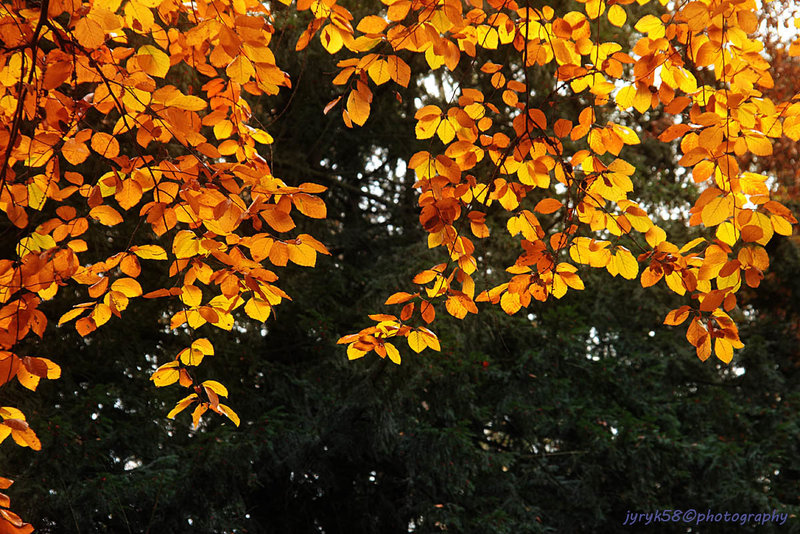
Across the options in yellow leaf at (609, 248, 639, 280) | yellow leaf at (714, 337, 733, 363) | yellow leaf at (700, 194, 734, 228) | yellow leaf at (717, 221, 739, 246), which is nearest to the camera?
yellow leaf at (700, 194, 734, 228)

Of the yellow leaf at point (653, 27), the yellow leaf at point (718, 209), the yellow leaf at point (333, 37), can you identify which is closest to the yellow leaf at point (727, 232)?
the yellow leaf at point (718, 209)

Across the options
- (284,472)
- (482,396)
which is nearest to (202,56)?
(284,472)

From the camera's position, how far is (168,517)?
4574 millimetres

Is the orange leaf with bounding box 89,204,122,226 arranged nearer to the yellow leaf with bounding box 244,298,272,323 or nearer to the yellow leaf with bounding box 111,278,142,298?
the yellow leaf with bounding box 111,278,142,298

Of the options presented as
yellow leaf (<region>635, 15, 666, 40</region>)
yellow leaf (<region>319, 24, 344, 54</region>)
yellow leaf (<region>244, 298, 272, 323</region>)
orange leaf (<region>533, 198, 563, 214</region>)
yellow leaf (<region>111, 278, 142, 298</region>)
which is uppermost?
yellow leaf (<region>635, 15, 666, 40</region>)

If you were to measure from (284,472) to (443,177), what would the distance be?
13.6 feet

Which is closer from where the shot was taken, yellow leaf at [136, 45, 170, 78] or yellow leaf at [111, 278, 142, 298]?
yellow leaf at [136, 45, 170, 78]

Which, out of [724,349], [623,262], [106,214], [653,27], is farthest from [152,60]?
[724,349]

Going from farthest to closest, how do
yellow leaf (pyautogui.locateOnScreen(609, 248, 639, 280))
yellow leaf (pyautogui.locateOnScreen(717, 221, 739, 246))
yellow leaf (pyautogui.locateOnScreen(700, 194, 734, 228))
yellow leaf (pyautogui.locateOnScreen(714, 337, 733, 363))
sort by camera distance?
yellow leaf (pyautogui.locateOnScreen(609, 248, 639, 280)), yellow leaf (pyautogui.locateOnScreen(714, 337, 733, 363)), yellow leaf (pyautogui.locateOnScreen(717, 221, 739, 246)), yellow leaf (pyautogui.locateOnScreen(700, 194, 734, 228))

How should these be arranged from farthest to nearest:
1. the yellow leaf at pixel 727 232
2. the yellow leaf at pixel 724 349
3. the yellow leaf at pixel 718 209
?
the yellow leaf at pixel 724 349 → the yellow leaf at pixel 727 232 → the yellow leaf at pixel 718 209

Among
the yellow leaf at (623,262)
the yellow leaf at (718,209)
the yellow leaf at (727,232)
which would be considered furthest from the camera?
the yellow leaf at (623,262)

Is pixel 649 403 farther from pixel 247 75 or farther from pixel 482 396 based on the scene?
pixel 247 75

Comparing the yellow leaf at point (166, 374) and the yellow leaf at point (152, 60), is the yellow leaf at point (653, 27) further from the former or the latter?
the yellow leaf at point (166, 374)

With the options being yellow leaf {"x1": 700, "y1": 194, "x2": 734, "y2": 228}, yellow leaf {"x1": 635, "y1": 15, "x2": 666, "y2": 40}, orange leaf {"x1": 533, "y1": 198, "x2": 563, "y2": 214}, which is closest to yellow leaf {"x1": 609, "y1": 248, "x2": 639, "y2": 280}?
orange leaf {"x1": 533, "y1": 198, "x2": 563, "y2": 214}
